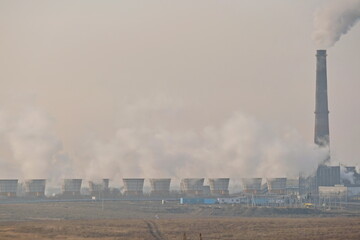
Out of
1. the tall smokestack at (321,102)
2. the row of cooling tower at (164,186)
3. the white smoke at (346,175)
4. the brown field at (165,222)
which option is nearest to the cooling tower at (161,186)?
the row of cooling tower at (164,186)

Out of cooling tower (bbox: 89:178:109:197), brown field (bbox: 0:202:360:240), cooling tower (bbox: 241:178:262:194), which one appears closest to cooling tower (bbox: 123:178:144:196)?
cooling tower (bbox: 89:178:109:197)

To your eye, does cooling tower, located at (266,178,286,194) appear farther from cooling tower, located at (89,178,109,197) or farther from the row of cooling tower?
cooling tower, located at (89,178,109,197)

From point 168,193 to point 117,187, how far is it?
40.8 ft

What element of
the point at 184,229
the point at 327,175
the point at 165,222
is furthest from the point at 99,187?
the point at 184,229

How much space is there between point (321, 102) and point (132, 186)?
1523 inches

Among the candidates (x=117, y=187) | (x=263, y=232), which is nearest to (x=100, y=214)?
(x=263, y=232)

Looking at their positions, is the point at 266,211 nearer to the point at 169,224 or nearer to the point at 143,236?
the point at 169,224

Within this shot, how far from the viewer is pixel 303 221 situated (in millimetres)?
94125

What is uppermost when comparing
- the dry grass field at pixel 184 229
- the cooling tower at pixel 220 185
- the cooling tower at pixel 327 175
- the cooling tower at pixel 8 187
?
the cooling tower at pixel 327 175

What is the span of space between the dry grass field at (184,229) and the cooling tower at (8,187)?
47162 millimetres

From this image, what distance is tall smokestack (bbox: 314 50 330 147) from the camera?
14188 cm

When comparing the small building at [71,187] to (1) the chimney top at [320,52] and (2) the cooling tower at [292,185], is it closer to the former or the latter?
(2) the cooling tower at [292,185]

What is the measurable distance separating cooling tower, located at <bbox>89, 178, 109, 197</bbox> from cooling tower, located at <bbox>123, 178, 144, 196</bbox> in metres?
4.06

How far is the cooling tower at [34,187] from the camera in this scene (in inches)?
5364
